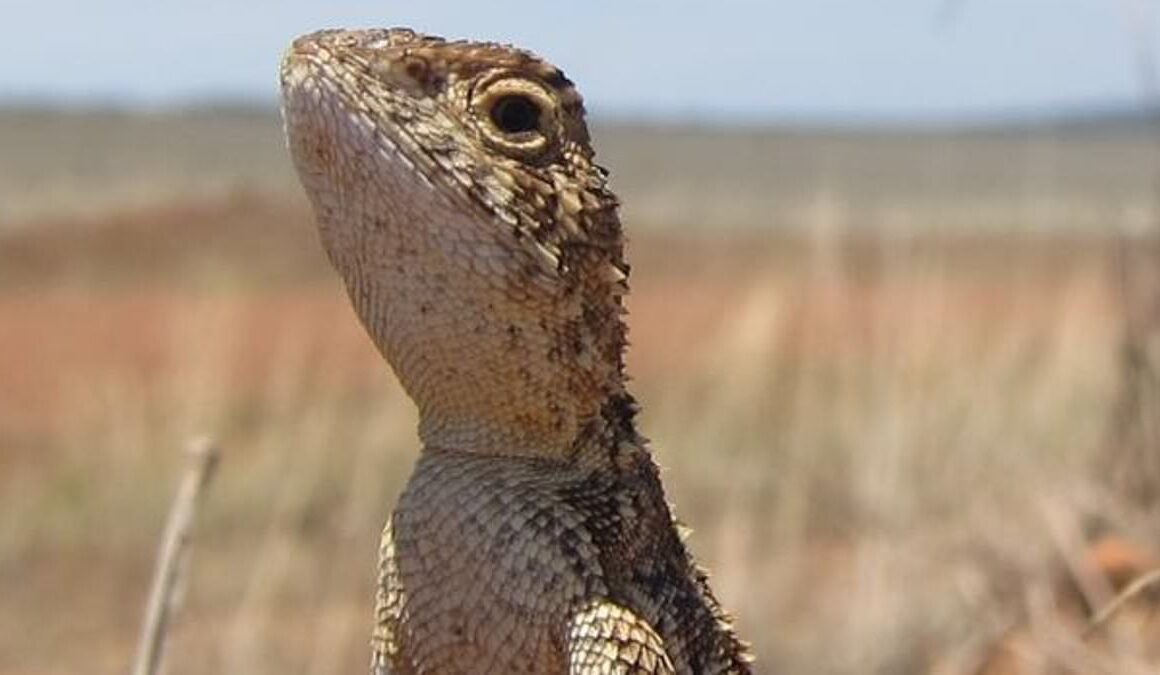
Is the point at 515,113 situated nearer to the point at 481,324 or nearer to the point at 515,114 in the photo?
the point at 515,114

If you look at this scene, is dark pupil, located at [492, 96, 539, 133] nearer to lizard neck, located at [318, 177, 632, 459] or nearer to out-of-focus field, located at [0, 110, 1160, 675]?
lizard neck, located at [318, 177, 632, 459]

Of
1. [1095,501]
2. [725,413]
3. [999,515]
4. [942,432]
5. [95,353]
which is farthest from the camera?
[95,353]

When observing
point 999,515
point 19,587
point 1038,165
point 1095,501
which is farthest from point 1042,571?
point 1038,165

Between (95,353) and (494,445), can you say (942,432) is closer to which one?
(494,445)

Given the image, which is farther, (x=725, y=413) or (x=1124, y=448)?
(x=725, y=413)

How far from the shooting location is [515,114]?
2.01 meters


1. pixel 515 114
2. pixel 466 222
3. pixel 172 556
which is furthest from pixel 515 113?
pixel 172 556

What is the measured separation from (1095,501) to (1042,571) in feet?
1.84

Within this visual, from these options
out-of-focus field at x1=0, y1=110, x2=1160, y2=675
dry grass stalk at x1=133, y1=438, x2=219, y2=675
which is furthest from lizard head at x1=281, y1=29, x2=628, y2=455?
out-of-focus field at x1=0, y1=110, x2=1160, y2=675

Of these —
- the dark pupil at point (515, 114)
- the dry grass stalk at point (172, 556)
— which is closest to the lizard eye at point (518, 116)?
the dark pupil at point (515, 114)

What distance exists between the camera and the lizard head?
6.31ft

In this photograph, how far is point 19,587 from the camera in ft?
36.0

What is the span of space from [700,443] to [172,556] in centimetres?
1033

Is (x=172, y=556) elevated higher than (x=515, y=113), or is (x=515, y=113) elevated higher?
(x=515, y=113)
